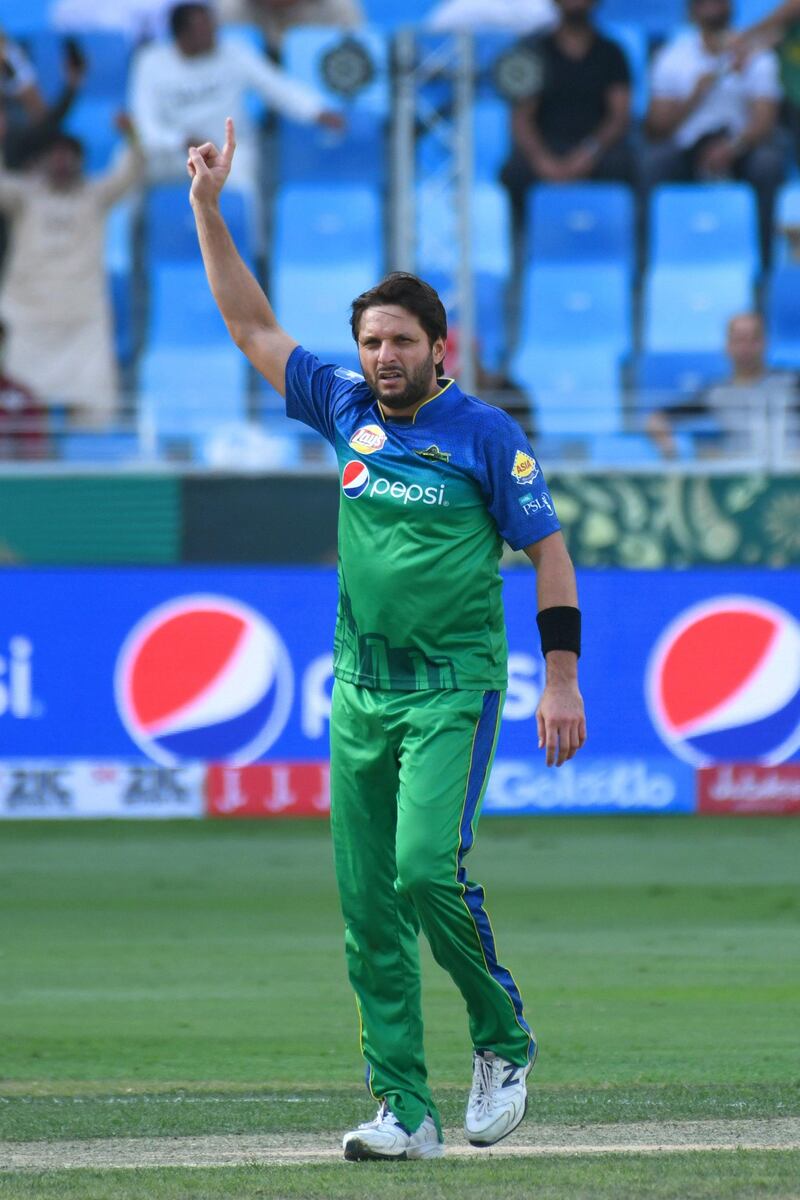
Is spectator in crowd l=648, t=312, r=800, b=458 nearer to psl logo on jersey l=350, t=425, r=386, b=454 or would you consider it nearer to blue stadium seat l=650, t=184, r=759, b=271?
blue stadium seat l=650, t=184, r=759, b=271

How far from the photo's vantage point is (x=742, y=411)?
52.1 ft

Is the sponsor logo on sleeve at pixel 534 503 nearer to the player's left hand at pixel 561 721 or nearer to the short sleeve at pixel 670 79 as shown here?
the player's left hand at pixel 561 721

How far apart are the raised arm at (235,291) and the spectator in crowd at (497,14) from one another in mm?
14099

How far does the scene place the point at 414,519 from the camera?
502cm

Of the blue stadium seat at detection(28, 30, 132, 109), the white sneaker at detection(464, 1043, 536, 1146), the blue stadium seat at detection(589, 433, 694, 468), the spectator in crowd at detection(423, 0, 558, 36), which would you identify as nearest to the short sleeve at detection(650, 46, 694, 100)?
the spectator in crowd at detection(423, 0, 558, 36)

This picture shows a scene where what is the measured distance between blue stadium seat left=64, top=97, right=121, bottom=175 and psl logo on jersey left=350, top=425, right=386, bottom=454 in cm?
1610

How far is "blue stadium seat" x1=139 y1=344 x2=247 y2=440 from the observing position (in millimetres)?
17109

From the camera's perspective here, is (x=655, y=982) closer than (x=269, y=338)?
No

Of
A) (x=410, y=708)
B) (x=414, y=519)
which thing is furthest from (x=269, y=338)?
(x=410, y=708)

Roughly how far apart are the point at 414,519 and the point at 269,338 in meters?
0.72

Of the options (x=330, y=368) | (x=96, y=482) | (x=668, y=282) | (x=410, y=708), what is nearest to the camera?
(x=410, y=708)

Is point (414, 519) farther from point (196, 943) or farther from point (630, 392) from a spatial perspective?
point (630, 392)

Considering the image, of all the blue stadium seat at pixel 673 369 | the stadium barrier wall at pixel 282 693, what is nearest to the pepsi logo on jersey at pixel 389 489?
the stadium barrier wall at pixel 282 693

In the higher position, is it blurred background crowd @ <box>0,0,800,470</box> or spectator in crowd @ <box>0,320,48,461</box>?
blurred background crowd @ <box>0,0,800,470</box>
